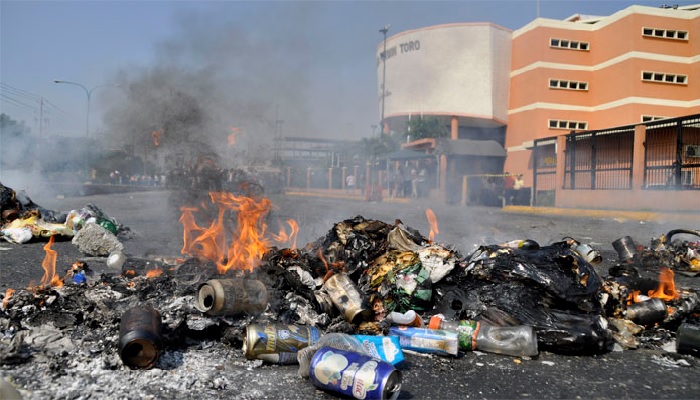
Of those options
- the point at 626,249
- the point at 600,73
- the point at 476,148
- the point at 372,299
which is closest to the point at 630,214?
the point at 626,249

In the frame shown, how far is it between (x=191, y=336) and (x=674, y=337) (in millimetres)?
3618

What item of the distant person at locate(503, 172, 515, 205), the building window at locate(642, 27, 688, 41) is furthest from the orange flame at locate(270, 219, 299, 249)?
the building window at locate(642, 27, 688, 41)

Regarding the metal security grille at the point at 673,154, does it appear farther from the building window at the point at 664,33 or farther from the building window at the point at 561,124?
the building window at the point at 561,124

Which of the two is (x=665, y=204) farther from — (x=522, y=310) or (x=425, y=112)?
(x=425, y=112)

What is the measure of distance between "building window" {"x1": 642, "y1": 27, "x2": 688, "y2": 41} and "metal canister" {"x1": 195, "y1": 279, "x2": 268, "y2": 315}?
2965 cm

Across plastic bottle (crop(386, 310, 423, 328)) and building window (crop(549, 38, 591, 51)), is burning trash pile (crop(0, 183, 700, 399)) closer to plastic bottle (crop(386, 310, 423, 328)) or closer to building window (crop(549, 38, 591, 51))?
plastic bottle (crop(386, 310, 423, 328))

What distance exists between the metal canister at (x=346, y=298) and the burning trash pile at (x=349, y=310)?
11mm

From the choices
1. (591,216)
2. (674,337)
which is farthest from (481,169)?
(674,337)

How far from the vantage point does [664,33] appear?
26250mm

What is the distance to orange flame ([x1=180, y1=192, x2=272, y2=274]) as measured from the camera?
451 cm

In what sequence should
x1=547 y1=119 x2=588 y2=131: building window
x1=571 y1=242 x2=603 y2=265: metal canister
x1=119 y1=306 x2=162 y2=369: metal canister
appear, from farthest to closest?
x1=547 y1=119 x2=588 y2=131: building window
x1=571 y1=242 x2=603 y2=265: metal canister
x1=119 y1=306 x2=162 y2=369: metal canister

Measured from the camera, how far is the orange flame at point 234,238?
4.51m

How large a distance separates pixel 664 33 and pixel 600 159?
1460 cm

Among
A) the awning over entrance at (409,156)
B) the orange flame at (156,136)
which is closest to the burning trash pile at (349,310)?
the orange flame at (156,136)
